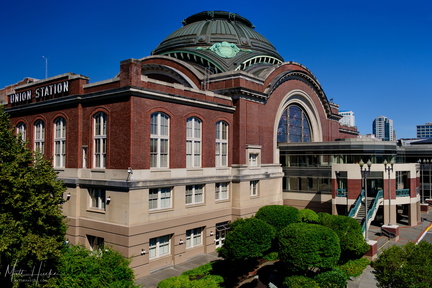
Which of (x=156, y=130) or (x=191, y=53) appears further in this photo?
(x=191, y=53)

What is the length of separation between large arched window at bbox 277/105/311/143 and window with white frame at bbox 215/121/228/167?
980 cm

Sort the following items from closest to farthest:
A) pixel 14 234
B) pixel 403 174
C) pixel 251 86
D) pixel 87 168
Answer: pixel 14 234
pixel 87 168
pixel 251 86
pixel 403 174

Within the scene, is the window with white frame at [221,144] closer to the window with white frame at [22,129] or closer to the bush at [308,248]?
the bush at [308,248]

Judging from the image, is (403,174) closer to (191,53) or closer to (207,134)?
(207,134)

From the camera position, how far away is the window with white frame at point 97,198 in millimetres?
26106

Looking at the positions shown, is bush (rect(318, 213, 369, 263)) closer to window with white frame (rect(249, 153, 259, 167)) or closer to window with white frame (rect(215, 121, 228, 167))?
window with white frame (rect(249, 153, 259, 167))

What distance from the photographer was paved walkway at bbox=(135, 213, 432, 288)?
23219mm

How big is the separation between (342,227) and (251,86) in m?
15.0

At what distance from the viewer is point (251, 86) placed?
34688 mm

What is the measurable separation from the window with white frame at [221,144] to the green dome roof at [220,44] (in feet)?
28.7

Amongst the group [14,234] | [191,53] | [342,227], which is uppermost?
[191,53]

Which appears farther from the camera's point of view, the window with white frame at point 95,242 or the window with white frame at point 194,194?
the window with white frame at point 194,194

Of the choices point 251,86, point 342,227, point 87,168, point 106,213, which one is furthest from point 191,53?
point 342,227

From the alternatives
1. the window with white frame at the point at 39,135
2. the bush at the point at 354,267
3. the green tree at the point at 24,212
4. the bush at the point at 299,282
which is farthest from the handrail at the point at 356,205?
the window with white frame at the point at 39,135
